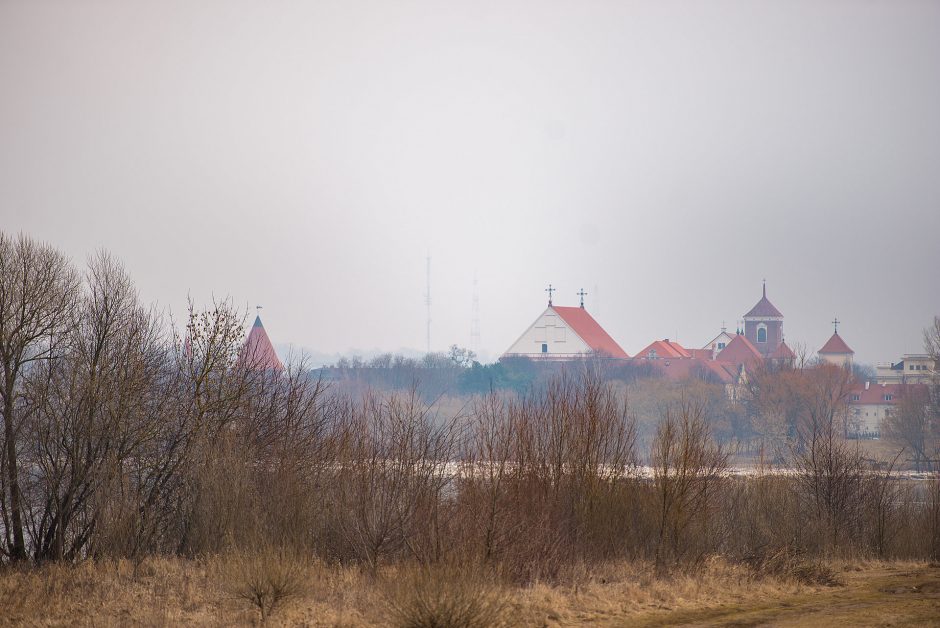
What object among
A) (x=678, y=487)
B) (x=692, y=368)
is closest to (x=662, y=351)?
(x=692, y=368)

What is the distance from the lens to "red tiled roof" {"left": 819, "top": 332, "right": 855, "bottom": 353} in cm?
15009

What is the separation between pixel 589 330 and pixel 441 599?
136 m

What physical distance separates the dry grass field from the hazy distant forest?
0.09m

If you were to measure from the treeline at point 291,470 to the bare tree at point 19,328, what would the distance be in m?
0.05

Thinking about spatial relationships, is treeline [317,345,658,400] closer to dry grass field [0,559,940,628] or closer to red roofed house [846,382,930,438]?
red roofed house [846,382,930,438]

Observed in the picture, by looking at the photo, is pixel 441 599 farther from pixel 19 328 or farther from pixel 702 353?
pixel 702 353

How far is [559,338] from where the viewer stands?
478 feet

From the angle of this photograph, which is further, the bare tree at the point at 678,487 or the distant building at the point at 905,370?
the distant building at the point at 905,370

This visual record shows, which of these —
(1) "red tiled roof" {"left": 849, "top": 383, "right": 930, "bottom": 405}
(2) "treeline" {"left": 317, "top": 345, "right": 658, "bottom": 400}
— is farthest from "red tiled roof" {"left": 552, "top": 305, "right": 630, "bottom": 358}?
(1) "red tiled roof" {"left": 849, "top": 383, "right": 930, "bottom": 405}

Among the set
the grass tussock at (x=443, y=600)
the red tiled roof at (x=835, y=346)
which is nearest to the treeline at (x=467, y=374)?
the red tiled roof at (x=835, y=346)

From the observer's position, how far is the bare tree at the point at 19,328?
72.8 feet

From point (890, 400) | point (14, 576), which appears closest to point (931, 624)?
point (14, 576)

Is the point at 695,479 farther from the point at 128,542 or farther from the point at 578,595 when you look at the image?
the point at 128,542

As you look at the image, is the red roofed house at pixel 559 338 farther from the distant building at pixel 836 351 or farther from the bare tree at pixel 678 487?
the bare tree at pixel 678 487
